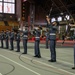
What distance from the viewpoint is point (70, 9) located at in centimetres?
4994

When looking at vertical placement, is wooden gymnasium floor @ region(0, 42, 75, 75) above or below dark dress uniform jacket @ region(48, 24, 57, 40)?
below

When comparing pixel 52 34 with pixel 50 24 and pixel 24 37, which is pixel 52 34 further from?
pixel 24 37

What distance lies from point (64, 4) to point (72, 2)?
1633mm

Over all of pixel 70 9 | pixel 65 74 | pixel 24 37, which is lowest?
pixel 65 74

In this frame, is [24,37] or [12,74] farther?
[24,37]

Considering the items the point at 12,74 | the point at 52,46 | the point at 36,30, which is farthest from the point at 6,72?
the point at 36,30

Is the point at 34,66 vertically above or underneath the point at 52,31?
underneath

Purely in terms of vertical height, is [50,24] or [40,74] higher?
[50,24]

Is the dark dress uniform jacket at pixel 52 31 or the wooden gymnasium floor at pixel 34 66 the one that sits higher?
the dark dress uniform jacket at pixel 52 31

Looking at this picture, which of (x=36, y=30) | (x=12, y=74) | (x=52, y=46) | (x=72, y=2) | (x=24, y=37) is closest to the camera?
(x=12, y=74)

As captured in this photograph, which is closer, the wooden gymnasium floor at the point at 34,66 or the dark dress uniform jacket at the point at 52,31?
the wooden gymnasium floor at the point at 34,66

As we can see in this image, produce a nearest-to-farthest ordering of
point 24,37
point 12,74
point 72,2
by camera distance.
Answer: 1. point 12,74
2. point 24,37
3. point 72,2

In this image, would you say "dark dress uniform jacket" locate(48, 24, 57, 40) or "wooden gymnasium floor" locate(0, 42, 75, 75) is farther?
"dark dress uniform jacket" locate(48, 24, 57, 40)

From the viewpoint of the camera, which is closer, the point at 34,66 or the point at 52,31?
the point at 34,66
